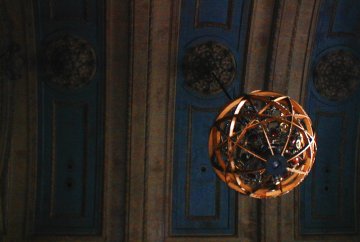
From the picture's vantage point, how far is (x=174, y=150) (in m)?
8.57

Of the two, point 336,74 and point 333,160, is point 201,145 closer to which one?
point 333,160

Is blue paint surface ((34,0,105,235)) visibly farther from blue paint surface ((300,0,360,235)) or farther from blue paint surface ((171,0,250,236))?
blue paint surface ((300,0,360,235))

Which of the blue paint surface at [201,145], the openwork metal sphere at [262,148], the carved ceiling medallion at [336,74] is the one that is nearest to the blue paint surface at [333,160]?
the carved ceiling medallion at [336,74]

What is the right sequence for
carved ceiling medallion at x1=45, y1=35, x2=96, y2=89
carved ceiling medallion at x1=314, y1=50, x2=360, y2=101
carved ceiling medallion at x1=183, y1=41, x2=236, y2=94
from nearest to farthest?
1. carved ceiling medallion at x1=45, y1=35, x2=96, y2=89
2. carved ceiling medallion at x1=183, y1=41, x2=236, y2=94
3. carved ceiling medallion at x1=314, y1=50, x2=360, y2=101

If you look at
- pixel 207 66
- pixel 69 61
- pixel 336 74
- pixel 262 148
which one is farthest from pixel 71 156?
pixel 336 74

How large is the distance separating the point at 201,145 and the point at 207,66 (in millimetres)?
1246

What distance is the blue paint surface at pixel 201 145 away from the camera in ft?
27.4

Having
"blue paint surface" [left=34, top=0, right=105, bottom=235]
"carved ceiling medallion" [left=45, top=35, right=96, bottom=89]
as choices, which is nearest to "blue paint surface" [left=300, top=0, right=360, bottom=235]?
"blue paint surface" [left=34, top=0, right=105, bottom=235]

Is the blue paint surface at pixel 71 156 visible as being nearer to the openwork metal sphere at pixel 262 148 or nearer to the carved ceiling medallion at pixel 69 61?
the carved ceiling medallion at pixel 69 61

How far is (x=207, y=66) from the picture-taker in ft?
27.4

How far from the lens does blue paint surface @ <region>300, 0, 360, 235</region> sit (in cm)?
873

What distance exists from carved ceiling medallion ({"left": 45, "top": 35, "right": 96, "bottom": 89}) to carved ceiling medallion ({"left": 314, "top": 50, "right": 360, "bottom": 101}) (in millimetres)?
3572

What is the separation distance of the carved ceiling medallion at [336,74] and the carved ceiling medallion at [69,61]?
11.7 feet

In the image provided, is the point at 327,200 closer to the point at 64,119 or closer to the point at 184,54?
the point at 184,54
